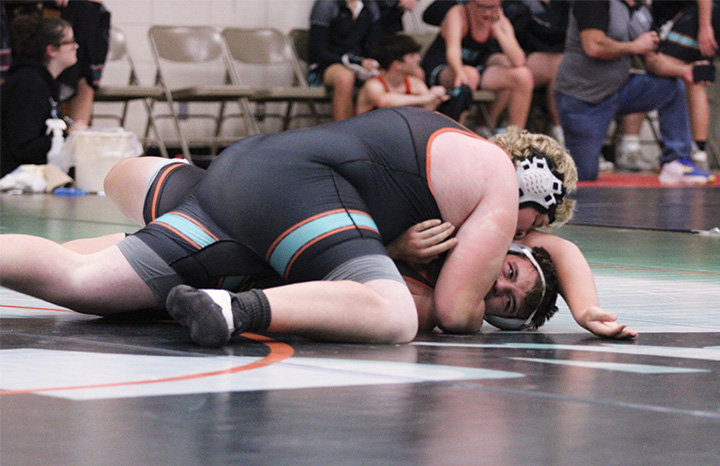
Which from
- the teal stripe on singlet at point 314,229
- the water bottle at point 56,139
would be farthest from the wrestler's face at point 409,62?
the teal stripe on singlet at point 314,229

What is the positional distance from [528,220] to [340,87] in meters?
6.23

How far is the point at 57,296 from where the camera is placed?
7.41 feet

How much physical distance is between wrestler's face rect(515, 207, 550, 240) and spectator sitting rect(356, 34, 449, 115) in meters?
5.79

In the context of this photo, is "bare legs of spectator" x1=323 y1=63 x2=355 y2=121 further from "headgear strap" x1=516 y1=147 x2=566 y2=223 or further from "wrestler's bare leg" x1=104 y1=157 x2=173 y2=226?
"headgear strap" x1=516 y1=147 x2=566 y2=223

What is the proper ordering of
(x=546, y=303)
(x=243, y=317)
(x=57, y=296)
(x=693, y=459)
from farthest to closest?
(x=546, y=303), (x=57, y=296), (x=243, y=317), (x=693, y=459)

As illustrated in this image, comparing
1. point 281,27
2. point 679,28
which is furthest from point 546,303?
point 281,27

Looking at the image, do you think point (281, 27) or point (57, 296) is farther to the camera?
point (281, 27)

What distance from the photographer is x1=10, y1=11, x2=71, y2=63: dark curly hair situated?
7.27 meters

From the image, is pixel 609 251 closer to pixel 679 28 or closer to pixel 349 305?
pixel 349 305

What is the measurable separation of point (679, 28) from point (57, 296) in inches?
276

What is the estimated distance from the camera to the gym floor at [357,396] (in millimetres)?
1304

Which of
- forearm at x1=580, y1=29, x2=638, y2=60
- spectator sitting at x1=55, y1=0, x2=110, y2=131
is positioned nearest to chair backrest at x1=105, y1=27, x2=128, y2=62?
spectator sitting at x1=55, y1=0, x2=110, y2=131

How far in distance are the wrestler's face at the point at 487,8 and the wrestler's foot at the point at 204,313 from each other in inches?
280

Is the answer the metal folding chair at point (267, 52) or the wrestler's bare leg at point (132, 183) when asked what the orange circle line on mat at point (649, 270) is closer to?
the wrestler's bare leg at point (132, 183)
